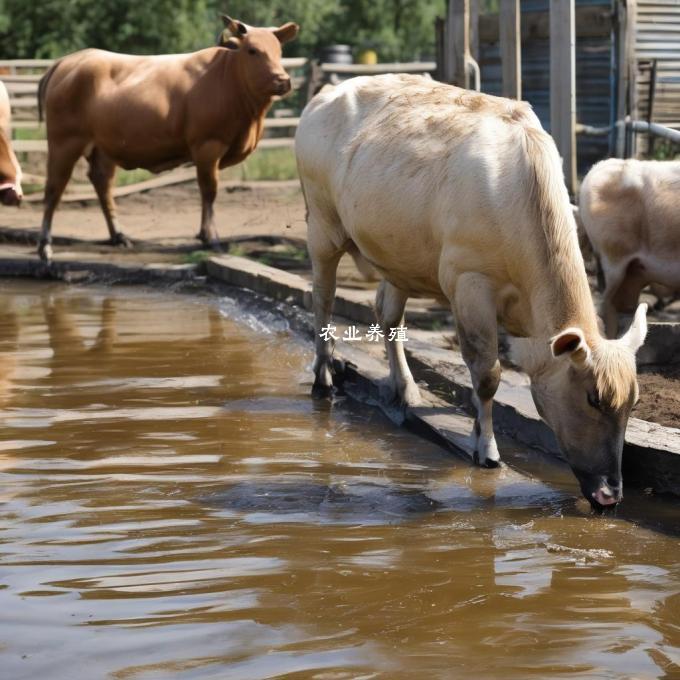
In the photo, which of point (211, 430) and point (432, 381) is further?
point (432, 381)

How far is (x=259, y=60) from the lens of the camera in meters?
13.5

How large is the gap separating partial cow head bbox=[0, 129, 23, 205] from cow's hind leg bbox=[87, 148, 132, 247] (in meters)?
7.62

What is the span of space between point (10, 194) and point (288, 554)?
9.11ft

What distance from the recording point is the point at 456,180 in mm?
6109

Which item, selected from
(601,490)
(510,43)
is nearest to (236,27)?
(510,43)

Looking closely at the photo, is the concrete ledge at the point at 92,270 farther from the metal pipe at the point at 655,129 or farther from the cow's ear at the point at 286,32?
the metal pipe at the point at 655,129

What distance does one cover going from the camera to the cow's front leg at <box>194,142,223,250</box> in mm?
13766

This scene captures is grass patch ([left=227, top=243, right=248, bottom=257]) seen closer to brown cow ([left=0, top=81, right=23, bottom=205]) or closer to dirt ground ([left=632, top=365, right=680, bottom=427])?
dirt ground ([left=632, top=365, right=680, bottom=427])

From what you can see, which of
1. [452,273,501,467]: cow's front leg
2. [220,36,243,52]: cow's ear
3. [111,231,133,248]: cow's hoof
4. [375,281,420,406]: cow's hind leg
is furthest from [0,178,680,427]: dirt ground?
[452,273,501,467]: cow's front leg

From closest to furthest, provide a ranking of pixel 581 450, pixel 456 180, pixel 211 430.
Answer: pixel 581 450 → pixel 456 180 → pixel 211 430

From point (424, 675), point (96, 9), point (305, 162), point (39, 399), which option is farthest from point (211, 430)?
point (96, 9)

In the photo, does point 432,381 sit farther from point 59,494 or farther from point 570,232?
point 59,494

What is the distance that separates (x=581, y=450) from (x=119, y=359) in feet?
13.6

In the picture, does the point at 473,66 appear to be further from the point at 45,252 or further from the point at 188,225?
the point at 188,225
